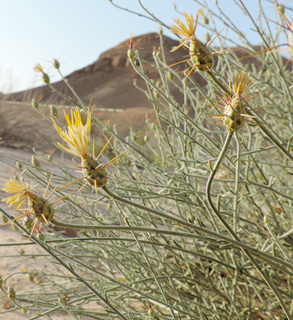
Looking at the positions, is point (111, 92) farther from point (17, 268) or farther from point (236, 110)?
point (236, 110)

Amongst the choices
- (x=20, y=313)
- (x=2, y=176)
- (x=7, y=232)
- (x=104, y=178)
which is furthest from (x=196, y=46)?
(x=2, y=176)

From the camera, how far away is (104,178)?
1.99 feet

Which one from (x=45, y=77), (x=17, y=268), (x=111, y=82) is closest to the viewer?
(x=45, y=77)

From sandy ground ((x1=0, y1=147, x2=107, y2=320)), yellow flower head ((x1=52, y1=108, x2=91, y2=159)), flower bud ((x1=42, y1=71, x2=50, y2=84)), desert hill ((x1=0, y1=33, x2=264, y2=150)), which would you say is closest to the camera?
yellow flower head ((x1=52, y1=108, x2=91, y2=159))

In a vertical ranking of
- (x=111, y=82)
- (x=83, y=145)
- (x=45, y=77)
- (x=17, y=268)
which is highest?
(x=111, y=82)

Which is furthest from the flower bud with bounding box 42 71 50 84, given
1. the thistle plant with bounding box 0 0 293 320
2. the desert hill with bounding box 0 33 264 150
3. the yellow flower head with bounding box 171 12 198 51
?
the desert hill with bounding box 0 33 264 150

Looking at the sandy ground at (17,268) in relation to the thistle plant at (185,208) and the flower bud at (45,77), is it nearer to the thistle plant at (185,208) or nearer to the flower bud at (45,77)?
the thistle plant at (185,208)

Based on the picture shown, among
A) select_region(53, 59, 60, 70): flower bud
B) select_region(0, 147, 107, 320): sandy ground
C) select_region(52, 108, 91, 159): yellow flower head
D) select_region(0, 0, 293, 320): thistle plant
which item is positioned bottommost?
select_region(0, 147, 107, 320): sandy ground

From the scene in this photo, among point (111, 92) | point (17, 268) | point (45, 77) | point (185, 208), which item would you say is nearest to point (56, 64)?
point (45, 77)

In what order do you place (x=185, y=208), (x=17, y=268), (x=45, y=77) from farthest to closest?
(x=17, y=268)
(x=185, y=208)
(x=45, y=77)

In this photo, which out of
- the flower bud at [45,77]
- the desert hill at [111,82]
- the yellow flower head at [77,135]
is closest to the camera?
the yellow flower head at [77,135]

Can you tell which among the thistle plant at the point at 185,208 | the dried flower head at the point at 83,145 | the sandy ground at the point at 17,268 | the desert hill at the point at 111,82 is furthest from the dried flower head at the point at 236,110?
the desert hill at the point at 111,82

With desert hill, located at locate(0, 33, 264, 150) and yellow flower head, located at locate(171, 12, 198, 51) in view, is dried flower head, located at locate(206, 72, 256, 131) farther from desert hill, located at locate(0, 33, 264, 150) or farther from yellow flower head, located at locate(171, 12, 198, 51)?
desert hill, located at locate(0, 33, 264, 150)

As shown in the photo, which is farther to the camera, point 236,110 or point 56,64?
point 56,64
